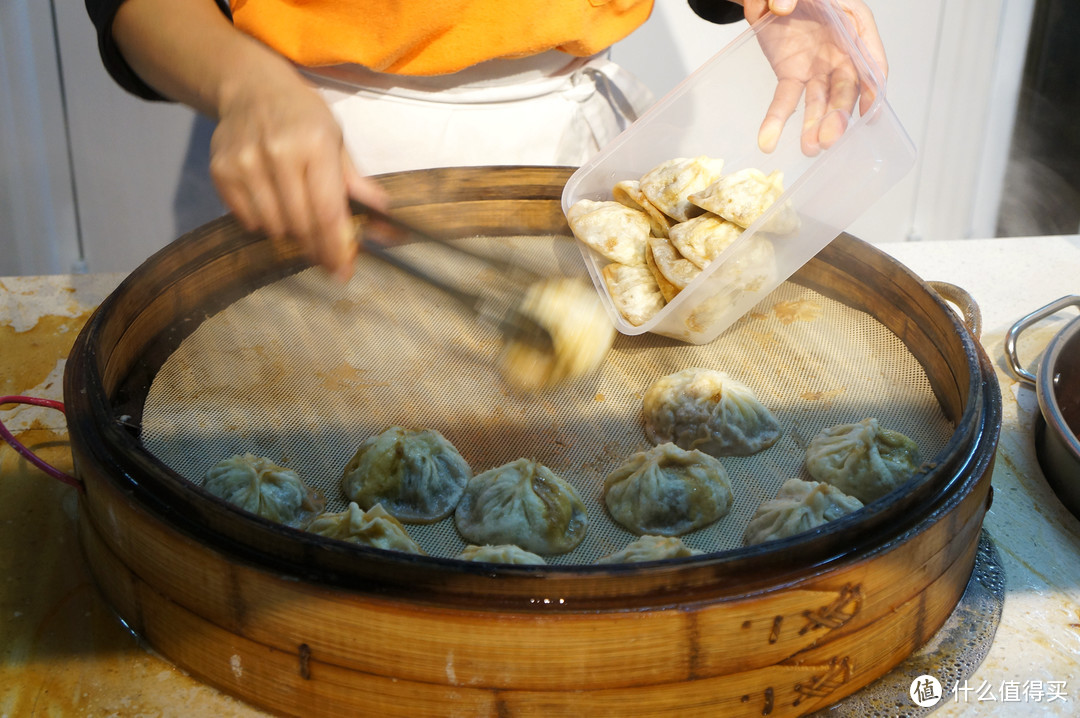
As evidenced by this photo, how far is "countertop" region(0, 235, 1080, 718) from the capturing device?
1245mm

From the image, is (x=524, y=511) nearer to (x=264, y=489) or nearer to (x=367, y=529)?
(x=367, y=529)

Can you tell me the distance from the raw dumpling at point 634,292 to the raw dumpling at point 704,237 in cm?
10

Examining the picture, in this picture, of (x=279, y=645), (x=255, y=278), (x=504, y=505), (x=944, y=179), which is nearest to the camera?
(x=279, y=645)

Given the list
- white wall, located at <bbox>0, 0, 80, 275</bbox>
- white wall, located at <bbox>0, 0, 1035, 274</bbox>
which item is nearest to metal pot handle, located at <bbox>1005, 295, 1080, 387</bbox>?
white wall, located at <bbox>0, 0, 1035, 274</bbox>

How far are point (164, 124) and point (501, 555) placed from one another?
3161 mm

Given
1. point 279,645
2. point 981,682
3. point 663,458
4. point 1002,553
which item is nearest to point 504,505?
point 663,458

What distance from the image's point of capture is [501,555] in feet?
4.33

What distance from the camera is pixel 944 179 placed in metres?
4.75

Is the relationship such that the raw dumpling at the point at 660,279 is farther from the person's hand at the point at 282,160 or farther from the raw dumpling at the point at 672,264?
the person's hand at the point at 282,160

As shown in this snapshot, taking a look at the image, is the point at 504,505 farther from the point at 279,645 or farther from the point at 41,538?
the point at 41,538

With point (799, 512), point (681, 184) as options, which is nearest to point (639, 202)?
point (681, 184)

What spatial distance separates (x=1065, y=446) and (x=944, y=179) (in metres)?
3.63

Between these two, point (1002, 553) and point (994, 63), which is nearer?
point (1002, 553)

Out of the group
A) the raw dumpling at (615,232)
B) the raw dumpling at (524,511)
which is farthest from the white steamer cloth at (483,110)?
the raw dumpling at (524,511)
